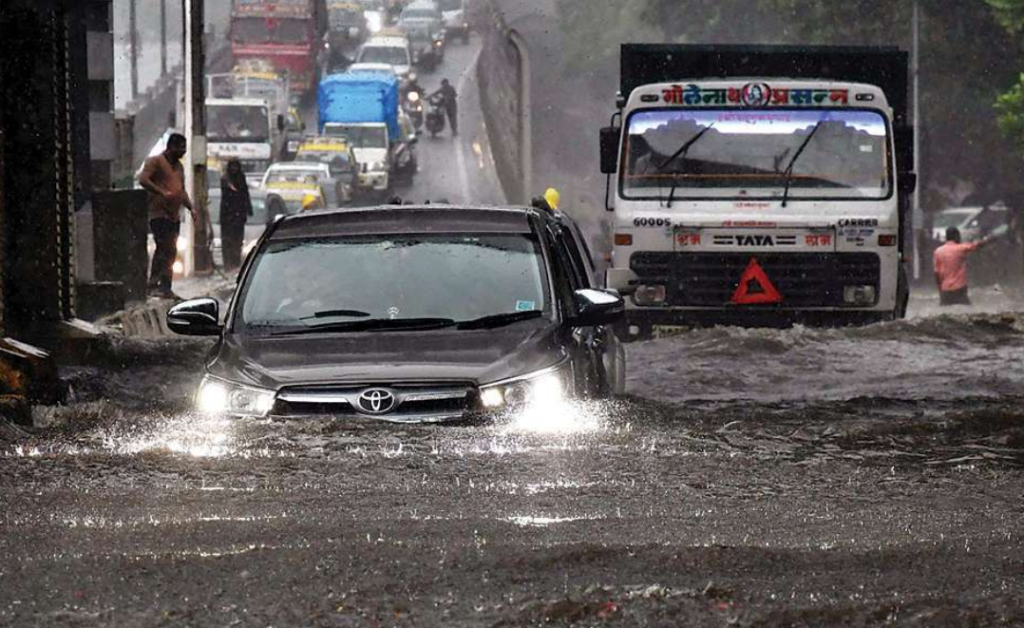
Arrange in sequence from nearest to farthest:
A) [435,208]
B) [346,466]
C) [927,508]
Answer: [927,508] → [346,466] → [435,208]

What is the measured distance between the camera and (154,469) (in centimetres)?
827

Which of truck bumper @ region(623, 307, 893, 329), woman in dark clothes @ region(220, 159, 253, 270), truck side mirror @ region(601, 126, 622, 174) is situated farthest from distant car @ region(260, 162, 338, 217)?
truck side mirror @ region(601, 126, 622, 174)

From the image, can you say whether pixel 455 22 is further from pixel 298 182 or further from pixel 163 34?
pixel 298 182

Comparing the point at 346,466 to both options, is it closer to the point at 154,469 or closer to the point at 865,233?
the point at 154,469

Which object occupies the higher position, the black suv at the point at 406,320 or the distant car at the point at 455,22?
the distant car at the point at 455,22

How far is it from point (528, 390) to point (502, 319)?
0.60 metres

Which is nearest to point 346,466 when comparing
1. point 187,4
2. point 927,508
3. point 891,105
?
point 927,508

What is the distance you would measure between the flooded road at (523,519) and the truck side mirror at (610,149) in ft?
21.3

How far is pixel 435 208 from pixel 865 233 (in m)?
7.79

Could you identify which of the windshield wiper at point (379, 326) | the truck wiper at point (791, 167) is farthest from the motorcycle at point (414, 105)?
the windshield wiper at point (379, 326)

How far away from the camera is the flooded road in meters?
5.86

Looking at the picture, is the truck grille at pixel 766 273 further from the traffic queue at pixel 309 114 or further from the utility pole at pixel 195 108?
the traffic queue at pixel 309 114

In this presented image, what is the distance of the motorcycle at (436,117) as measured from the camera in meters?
74.7

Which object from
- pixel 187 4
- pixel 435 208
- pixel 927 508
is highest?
pixel 187 4
